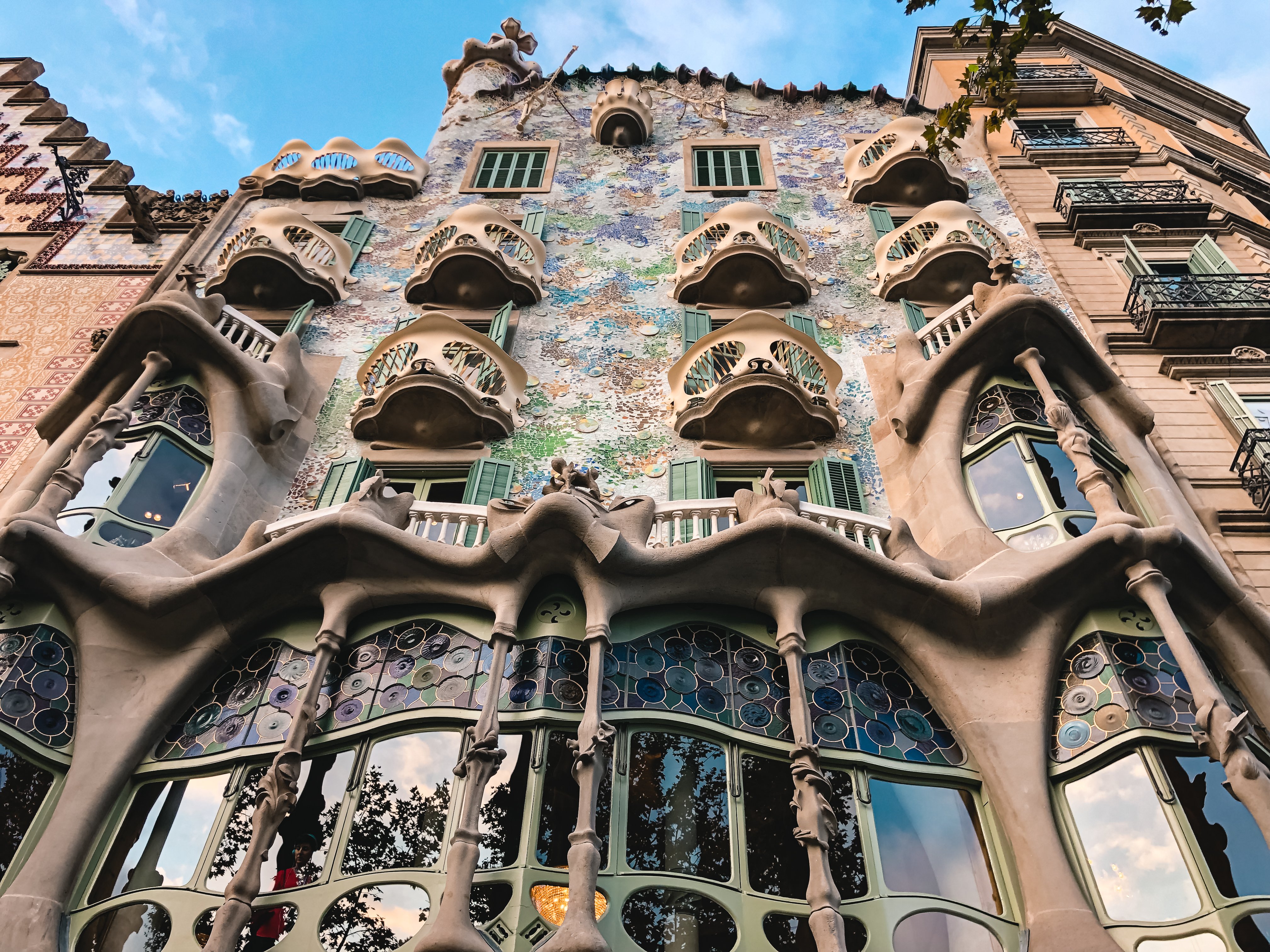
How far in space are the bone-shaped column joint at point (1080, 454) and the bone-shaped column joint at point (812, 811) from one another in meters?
3.13

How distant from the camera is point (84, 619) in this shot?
941cm

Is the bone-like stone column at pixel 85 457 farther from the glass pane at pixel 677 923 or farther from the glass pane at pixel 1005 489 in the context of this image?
the glass pane at pixel 1005 489

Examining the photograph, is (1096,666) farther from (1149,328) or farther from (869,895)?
(1149,328)

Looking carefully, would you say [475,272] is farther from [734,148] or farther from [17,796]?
[17,796]

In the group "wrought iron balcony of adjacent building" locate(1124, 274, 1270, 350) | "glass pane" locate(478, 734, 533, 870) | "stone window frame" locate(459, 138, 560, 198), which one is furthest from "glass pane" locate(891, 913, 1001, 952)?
"stone window frame" locate(459, 138, 560, 198)

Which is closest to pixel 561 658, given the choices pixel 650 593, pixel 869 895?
pixel 650 593

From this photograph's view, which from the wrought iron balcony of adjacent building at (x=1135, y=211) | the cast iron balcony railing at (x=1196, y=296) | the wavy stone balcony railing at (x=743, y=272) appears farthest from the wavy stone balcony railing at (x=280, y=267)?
the wrought iron balcony of adjacent building at (x=1135, y=211)

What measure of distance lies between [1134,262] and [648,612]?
10697 millimetres

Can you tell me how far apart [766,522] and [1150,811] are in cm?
382

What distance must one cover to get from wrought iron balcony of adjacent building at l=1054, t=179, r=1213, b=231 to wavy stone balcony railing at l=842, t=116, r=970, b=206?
1.96m

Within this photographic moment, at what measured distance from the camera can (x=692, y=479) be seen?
12.4m

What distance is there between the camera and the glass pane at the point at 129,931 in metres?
7.57

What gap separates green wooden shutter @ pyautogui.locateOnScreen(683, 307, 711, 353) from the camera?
48.6ft

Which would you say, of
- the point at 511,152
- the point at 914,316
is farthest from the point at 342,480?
the point at 511,152
